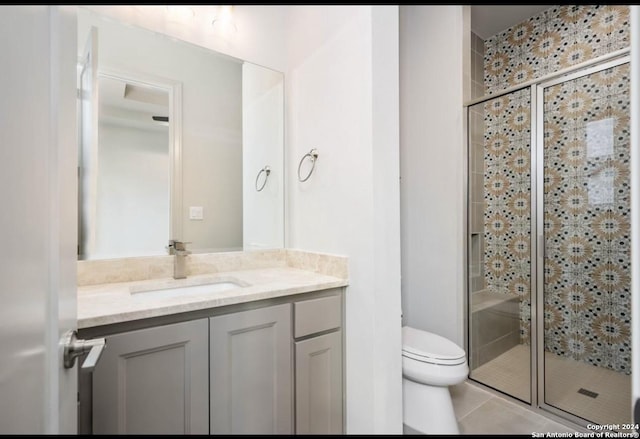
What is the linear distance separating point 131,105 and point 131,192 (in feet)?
1.33

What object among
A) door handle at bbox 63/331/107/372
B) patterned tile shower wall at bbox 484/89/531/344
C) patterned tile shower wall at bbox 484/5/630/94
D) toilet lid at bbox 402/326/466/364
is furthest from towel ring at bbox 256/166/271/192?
patterned tile shower wall at bbox 484/5/630/94

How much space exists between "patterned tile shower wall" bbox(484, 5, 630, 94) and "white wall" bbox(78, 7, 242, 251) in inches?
89.7

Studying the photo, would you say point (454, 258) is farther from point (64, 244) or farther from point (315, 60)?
point (64, 244)

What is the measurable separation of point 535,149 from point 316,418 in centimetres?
184

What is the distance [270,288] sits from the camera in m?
1.25

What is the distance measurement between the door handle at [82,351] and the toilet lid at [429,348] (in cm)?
127

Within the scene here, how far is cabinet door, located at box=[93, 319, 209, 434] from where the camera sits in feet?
3.03

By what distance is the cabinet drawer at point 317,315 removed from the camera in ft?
4.24

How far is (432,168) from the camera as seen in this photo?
2.11m

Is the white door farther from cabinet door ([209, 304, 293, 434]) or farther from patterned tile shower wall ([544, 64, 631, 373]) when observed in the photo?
patterned tile shower wall ([544, 64, 631, 373])

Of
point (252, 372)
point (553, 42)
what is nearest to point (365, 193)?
point (252, 372)

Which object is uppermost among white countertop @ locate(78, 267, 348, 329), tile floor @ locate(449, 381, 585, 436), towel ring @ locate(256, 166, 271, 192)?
towel ring @ locate(256, 166, 271, 192)

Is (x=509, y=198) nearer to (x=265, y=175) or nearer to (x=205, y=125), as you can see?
(x=265, y=175)

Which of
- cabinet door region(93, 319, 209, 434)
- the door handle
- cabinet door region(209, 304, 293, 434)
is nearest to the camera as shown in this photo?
the door handle
